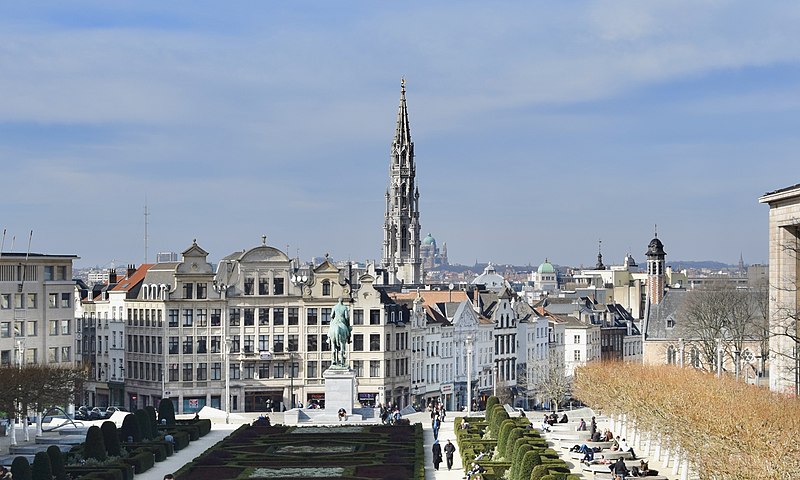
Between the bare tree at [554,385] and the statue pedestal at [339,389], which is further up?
the statue pedestal at [339,389]

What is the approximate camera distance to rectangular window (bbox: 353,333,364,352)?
139m

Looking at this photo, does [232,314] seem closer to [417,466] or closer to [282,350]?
[282,350]

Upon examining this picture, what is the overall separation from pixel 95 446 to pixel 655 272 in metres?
117

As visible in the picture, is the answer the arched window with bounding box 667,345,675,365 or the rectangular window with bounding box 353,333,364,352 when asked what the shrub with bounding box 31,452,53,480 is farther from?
the arched window with bounding box 667,345,675,365

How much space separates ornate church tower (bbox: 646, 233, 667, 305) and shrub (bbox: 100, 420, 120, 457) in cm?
10765

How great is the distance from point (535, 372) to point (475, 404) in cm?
2583

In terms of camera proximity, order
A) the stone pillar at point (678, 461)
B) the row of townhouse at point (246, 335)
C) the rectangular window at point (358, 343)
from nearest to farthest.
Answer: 1. the stone pillar at point (678, 461)
2. the row of townhouse at point (246, 335)
3. the rectangular window at point (358, 343)

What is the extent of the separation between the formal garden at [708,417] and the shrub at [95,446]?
26.1 metres

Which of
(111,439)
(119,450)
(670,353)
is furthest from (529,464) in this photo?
(670,353)

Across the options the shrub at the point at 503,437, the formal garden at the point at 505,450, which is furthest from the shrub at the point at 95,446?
the shrub at the point at 503,437

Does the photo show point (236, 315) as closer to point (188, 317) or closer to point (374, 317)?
point (188, 317)

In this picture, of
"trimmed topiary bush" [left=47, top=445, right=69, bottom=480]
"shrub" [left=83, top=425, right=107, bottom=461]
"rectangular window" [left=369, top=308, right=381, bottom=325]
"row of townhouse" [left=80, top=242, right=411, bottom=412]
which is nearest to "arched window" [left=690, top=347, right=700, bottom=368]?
"row of townhouse" [left=80, top=242, right=411, bottom=412]

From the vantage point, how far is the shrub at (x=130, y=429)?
8794cm

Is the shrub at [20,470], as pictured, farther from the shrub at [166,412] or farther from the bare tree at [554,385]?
the bare tree at [554,385]
